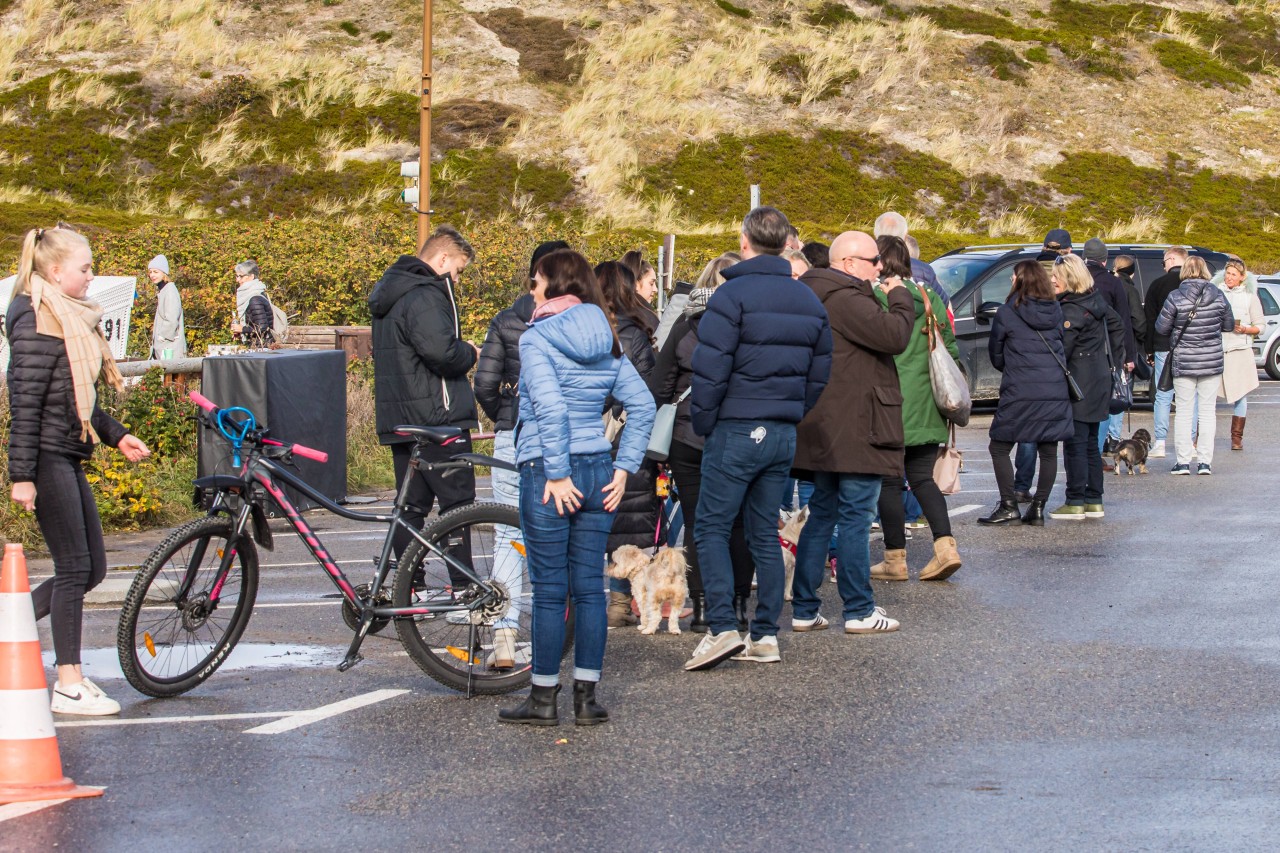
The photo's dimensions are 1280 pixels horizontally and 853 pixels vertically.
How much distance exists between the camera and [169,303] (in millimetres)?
16453

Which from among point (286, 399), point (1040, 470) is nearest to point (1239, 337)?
point (1040, 470)

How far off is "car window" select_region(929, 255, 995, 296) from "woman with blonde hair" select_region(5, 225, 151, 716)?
14.5 meters

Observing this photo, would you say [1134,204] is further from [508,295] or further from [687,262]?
[508,295]

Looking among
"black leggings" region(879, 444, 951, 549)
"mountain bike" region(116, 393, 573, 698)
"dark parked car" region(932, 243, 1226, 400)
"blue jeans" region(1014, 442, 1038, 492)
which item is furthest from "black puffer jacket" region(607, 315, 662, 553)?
"dark parked car" region(932, 243, 1226, 400)

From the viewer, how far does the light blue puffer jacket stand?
6387 mm

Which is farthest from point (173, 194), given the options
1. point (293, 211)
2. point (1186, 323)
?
point (1186, 323)

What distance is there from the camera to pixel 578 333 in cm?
644

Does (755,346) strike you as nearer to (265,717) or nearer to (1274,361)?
(265,717)

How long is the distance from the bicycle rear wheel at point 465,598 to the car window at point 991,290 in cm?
1353

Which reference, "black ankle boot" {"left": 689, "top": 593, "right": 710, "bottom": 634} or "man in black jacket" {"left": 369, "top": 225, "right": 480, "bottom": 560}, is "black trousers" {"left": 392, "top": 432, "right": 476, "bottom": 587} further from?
"black ankle boot" {"left": 689, "top": 593, "right": 710, "bottom": 634}

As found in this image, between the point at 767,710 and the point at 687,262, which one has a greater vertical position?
the point at 687,262

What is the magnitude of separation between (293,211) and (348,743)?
28.3 metres

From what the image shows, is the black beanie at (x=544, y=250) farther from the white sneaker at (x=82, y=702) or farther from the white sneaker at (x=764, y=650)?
the white sneaker at (x=82, y=702)

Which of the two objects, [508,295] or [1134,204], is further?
[1134,204]
